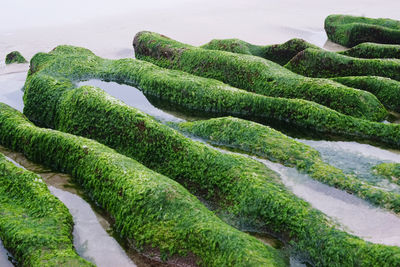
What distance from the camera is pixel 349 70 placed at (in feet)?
30.3

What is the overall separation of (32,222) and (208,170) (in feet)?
7.39

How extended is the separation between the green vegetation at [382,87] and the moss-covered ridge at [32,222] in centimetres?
667

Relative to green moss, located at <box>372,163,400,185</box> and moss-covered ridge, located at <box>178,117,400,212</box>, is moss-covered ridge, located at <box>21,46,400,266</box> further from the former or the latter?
green moss, located at <box>372,163,400,185</box>

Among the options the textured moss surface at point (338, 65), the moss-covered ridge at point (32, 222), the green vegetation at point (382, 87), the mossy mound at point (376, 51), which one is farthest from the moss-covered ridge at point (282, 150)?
the mossy mound at point (376, 51)

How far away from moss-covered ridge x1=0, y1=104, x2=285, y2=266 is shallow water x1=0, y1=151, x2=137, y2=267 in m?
0.16

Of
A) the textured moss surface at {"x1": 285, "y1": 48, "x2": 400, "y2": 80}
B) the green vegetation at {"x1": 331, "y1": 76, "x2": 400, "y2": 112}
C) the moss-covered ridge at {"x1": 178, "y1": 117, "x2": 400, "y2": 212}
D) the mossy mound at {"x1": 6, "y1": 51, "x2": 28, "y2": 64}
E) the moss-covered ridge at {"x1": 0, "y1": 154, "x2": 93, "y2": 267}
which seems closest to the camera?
the moss-covered ridge at {"x1": 0, "y1": 154, "x2": 93, "y2": 267}

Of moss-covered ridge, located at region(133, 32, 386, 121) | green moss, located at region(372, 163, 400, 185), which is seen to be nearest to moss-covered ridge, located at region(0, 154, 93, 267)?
green moss, located at region(372, 163, 400, 185)

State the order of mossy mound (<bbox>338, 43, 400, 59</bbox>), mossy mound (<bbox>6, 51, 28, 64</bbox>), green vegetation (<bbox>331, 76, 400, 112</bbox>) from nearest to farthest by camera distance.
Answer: green vegetation (<bbox>331, 76, 400, 112</bbox>) < mossy mound (<bbox>338, 43, 400, 59</bbox>) < mossy mound (<bbox>6, 51, 28, 64</bbox>)

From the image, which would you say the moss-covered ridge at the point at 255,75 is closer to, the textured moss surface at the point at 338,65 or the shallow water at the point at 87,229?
the textured moss surface at the point at 338,65

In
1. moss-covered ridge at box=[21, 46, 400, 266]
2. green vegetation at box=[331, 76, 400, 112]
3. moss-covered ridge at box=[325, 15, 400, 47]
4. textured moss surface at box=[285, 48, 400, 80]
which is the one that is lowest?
moss-covered ridge at box=[21, 46, 400, 266]

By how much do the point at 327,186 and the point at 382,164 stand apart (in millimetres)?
1009

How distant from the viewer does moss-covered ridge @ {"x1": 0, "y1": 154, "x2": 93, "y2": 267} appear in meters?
3.80

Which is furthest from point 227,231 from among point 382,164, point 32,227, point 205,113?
point 205,113

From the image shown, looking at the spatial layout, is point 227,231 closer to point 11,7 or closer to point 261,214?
point 261,214
